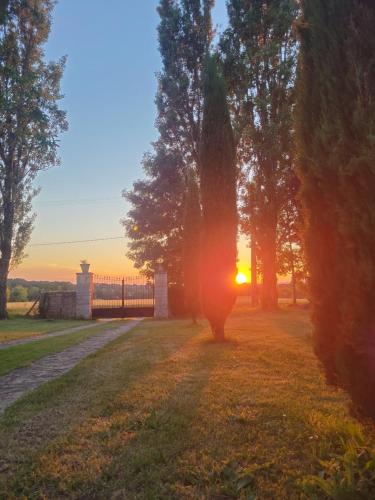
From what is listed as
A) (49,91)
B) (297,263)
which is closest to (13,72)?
(49,91)

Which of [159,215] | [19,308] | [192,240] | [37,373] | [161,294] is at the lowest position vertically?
[37,373]

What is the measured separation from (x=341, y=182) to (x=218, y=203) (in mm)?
6115

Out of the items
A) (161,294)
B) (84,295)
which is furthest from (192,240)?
(84,295)

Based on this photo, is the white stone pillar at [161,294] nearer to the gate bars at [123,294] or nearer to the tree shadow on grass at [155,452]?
the gate bars at [123,294]

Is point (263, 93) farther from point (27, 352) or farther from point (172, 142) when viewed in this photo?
point (27, 352)

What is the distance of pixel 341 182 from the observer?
2.63 meters

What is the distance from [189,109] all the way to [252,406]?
1792 cm

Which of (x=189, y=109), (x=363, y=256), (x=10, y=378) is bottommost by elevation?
(x=10, y=378)

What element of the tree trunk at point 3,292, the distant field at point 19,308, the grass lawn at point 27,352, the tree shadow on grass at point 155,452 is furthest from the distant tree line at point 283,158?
the tree trunk at point 3,292

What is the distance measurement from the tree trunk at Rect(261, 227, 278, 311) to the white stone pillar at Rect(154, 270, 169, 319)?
514 cm

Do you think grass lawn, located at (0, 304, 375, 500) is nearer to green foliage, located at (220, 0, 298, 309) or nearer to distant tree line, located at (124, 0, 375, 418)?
distant tree line, located at (124, 0, 375, 418)

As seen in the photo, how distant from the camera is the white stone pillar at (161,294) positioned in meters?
19.5

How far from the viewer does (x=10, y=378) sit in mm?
5621

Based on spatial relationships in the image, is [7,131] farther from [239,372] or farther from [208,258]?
[239,372]
